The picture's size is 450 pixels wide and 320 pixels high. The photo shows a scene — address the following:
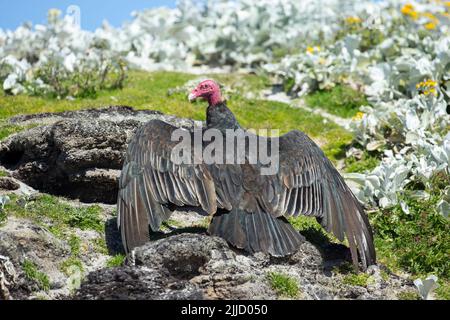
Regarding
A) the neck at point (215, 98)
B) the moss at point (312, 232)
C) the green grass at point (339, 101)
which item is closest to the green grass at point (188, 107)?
the green grass at point (339, 101)

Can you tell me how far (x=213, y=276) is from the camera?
8891 mm

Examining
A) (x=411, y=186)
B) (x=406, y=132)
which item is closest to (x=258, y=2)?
(x=406, y=132)

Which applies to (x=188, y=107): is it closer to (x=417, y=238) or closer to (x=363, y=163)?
(x=363, y=163)

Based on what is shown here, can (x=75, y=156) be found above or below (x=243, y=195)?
above

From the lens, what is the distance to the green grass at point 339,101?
1692cm

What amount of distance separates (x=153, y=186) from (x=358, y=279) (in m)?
2.55

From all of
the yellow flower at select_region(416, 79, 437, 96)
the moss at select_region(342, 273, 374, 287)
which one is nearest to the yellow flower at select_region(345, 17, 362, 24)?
the yellow flower at select_region(416, 79, 437, 96)

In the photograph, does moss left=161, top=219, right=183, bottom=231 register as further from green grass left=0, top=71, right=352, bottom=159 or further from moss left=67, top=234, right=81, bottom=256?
green grass left=0, top=71, right=352, bottom=159

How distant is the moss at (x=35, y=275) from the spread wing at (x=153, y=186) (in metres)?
0.96

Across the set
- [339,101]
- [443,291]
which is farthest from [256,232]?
[339,101]

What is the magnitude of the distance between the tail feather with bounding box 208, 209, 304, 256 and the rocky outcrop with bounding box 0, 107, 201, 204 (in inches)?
91.7

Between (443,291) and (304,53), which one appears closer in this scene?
(443,291)

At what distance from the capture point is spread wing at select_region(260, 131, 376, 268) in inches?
390

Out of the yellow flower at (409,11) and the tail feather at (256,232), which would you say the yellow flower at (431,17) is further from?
the tail feather at (256,232)
